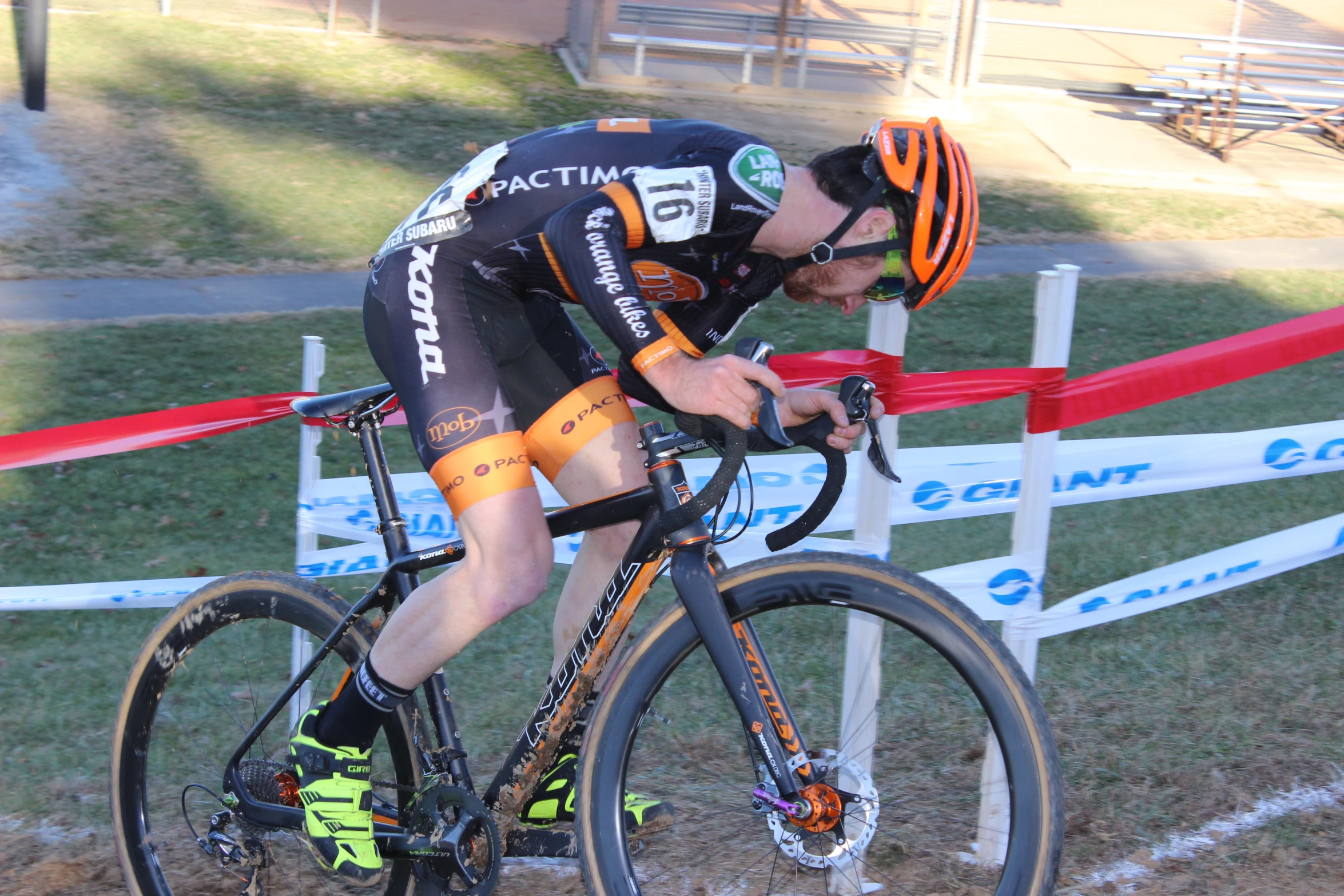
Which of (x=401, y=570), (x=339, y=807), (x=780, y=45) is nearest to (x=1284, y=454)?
(x=401, y=570)

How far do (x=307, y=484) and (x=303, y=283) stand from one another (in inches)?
210

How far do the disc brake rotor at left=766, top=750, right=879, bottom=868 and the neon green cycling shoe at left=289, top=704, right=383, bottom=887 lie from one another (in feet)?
3.29

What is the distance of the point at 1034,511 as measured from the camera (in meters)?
3.11

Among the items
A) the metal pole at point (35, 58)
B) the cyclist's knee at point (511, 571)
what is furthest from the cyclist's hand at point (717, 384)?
the metal pole at point (35, 58)

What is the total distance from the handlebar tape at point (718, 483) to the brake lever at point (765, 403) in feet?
0.19

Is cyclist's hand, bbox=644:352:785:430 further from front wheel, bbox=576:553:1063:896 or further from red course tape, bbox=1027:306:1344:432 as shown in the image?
red course tape, bbox=1027:306:1344:432

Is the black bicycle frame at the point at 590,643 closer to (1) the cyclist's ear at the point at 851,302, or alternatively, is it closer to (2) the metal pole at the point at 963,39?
(1) the cyclist's ear at the point at 851,302

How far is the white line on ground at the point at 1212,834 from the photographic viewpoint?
324 centimetres

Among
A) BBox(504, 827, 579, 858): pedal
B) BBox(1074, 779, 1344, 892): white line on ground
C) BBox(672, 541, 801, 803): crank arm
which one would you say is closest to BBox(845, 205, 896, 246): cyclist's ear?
BBox(672, 541, 801, 803): crank arm

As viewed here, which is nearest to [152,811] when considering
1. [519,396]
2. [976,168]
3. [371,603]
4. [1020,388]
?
[371,603]

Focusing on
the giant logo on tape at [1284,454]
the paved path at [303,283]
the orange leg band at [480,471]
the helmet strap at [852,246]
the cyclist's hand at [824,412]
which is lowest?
the paved path at [303,283]

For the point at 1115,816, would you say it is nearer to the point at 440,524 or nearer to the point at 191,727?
the point at 440,524

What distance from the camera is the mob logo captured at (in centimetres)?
266

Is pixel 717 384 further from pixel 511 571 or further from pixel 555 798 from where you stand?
pixel 555 798
